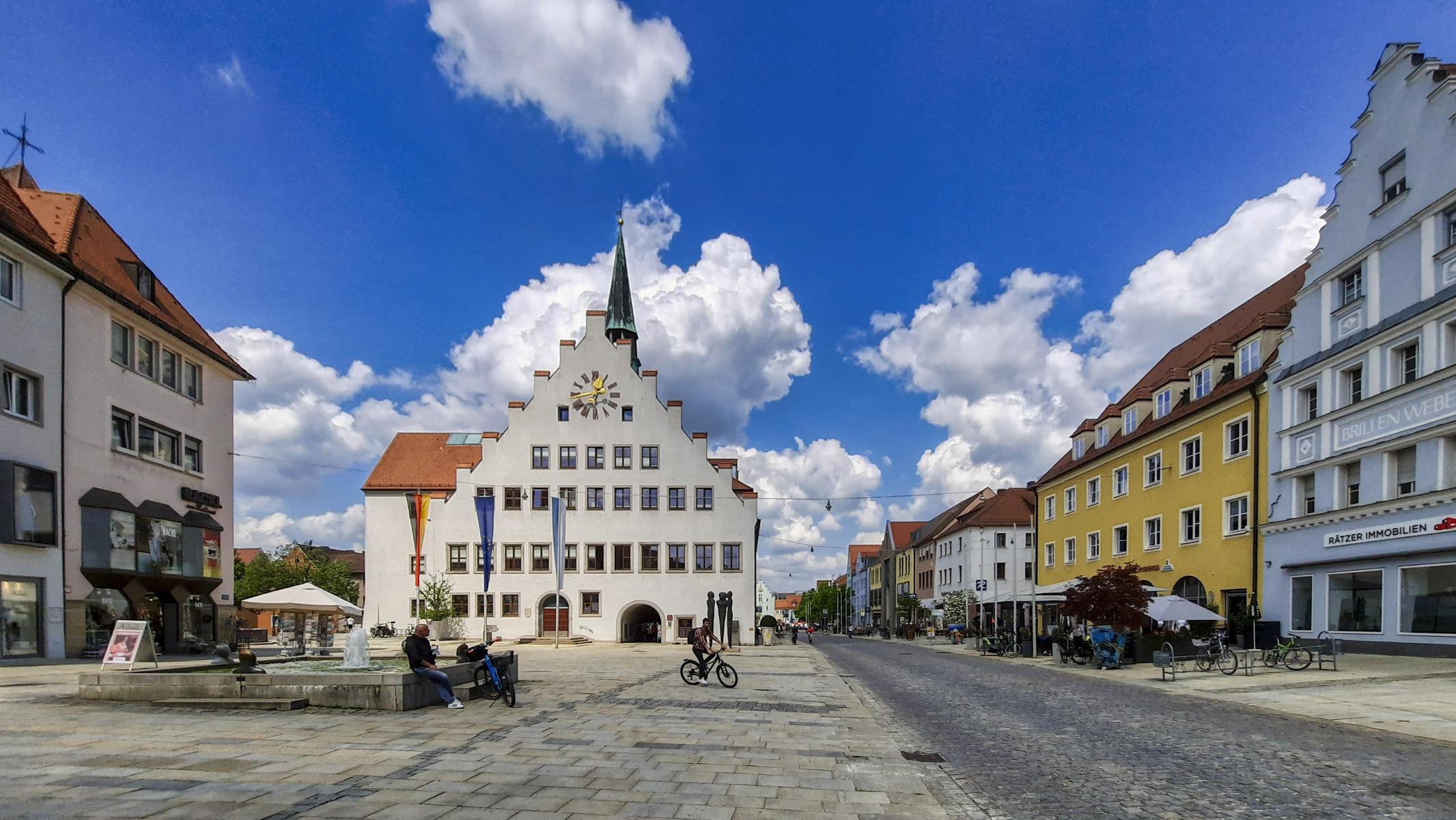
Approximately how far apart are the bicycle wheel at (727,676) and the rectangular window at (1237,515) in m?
21.1

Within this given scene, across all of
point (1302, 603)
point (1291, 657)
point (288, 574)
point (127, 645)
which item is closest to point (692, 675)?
point (127, 645)

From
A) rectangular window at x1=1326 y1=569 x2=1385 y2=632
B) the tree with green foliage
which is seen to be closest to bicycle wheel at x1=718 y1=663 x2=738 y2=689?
rectangular window at x1=1326 y1=569 x2=1385 y2=632

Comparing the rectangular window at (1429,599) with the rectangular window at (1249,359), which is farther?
the rectangular window at (1249,359)

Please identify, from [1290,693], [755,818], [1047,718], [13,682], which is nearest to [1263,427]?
[1290,693]

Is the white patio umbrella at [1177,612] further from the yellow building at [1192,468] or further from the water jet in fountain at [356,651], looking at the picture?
the water jet in fountain at [356,651]

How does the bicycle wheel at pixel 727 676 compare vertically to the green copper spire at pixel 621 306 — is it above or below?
below

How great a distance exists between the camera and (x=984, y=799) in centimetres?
848

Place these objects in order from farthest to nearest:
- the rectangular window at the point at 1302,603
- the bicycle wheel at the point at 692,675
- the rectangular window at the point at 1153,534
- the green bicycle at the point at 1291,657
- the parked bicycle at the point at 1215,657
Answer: the rectangular window at the point at 1153,534, the rectangular window at the point at 1302,603, the parked bicycle at the point at 1215,657, the green bicycle at the point at 1291,657, the bicycle wheel at the point at 692,675

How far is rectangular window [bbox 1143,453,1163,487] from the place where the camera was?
38.8 meters

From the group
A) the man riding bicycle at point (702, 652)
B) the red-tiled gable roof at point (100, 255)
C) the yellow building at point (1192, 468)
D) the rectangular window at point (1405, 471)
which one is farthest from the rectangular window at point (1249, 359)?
the red-tiled gable roof at point (100, 255)

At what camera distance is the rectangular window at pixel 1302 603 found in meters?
28.3

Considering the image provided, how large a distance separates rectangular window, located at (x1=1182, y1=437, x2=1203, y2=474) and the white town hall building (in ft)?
76.3

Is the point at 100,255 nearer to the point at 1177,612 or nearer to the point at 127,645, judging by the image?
the point at 127,645

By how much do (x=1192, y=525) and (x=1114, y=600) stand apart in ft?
34.0
